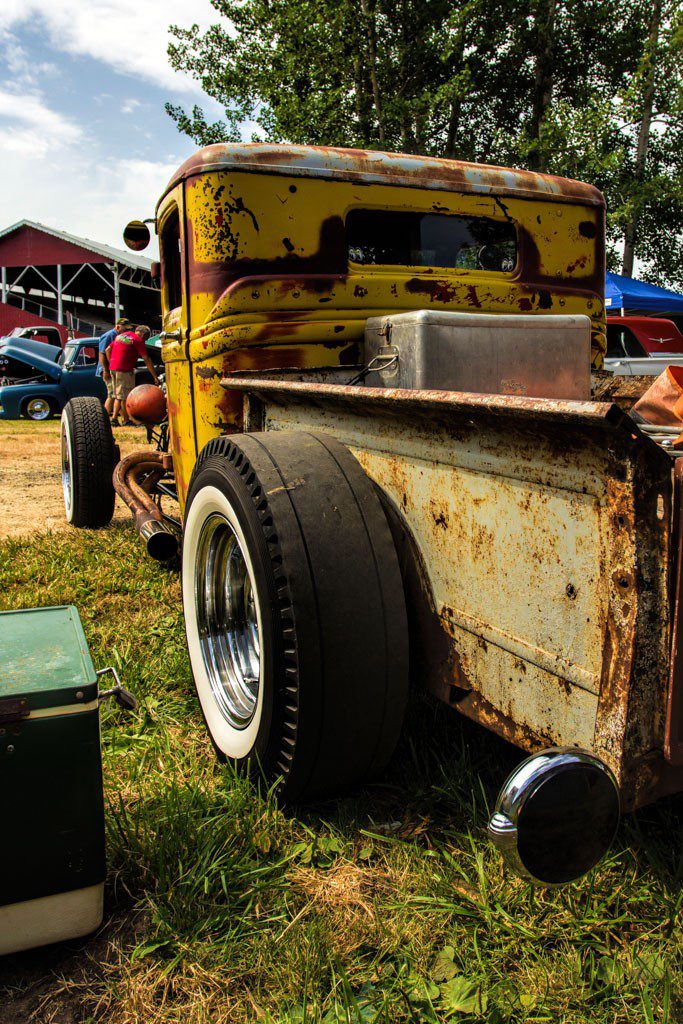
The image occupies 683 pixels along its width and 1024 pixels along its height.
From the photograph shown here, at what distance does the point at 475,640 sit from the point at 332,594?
1.09 feet

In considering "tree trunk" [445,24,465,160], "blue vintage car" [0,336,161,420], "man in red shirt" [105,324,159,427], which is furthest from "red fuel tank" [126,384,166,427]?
"tree trunk" [445,24,465,160]

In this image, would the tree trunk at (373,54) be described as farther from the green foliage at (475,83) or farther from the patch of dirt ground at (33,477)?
the patch of dirt ground at (33,477)

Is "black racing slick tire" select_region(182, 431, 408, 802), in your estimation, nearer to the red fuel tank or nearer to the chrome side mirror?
the chrome side mirror

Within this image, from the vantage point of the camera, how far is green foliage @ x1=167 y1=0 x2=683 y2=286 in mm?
15656

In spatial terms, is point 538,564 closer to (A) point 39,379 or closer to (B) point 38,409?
(B) point 38,409

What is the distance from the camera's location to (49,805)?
4.72 feet

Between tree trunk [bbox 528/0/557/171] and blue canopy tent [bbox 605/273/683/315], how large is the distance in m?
5.28

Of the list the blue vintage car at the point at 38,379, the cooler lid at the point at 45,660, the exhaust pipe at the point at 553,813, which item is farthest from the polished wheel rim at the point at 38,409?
the exhaust pipe at the point at 553,813

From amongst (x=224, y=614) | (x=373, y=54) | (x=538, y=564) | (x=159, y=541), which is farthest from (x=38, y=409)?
(x=538, y=564)

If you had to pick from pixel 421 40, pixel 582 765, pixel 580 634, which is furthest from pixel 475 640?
pixel 421 40

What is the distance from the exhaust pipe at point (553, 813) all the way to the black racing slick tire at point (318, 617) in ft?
2.25

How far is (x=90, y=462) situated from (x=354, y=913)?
3.71 metres

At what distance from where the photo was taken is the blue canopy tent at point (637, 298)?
1251 centimetres

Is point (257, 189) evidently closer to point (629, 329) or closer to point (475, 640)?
point (475, 640)
